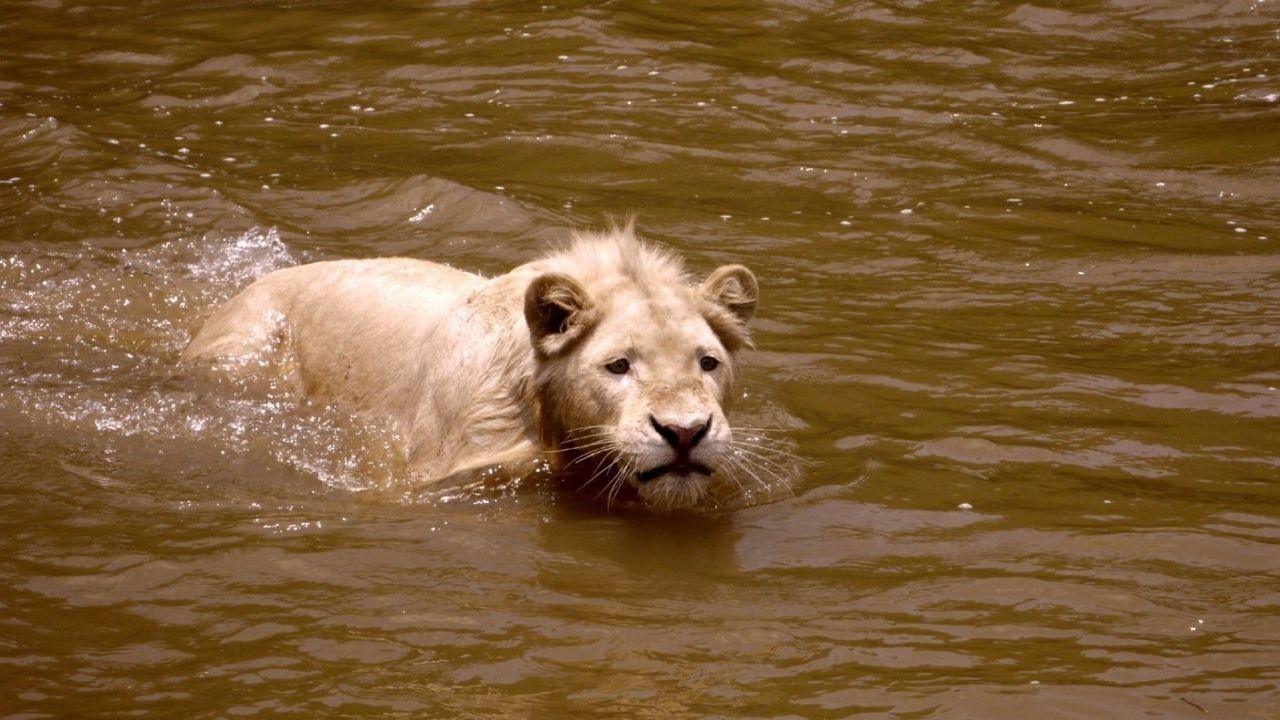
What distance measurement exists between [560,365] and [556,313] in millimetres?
229

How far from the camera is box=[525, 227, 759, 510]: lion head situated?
7.04 meters

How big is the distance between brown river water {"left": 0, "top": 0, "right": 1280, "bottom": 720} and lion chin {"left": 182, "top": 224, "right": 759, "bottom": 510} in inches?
8.9

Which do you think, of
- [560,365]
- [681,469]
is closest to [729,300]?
[560,365]

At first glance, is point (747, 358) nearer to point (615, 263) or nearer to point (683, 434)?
point (615, 263)

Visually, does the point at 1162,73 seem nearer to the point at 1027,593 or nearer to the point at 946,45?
the point at 946,45

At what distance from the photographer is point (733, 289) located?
7.93 metres

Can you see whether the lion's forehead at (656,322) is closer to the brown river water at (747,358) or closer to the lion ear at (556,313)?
the lion ear at (556,313)

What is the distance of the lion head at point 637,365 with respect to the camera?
7035mm

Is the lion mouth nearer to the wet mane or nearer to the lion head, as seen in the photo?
the lion head

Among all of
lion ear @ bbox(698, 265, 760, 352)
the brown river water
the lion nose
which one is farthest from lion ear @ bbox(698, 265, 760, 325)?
the lion nose

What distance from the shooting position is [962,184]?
40.8 ft

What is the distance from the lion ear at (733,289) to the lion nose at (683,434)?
1058mm

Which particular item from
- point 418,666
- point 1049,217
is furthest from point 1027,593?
point 1049,217

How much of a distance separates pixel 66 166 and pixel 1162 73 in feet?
29.7
